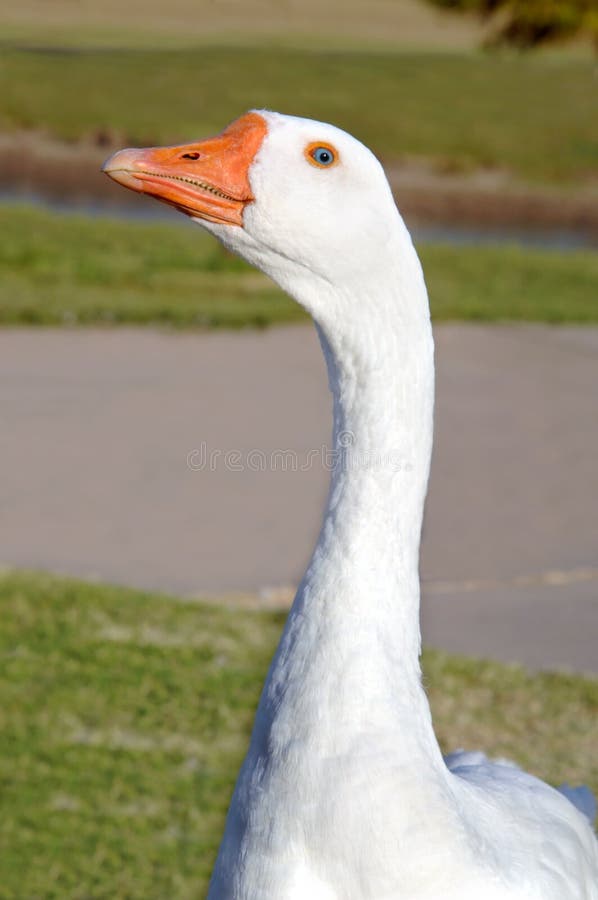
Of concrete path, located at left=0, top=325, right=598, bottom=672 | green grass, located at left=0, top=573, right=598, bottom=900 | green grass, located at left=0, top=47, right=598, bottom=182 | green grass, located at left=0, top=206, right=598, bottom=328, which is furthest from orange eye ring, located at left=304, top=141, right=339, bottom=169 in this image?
green grass, located at left=0, top=47, right=598, bottom=182

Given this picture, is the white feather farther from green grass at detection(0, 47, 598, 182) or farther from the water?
green grass at detection(0, 47, 598, 182)

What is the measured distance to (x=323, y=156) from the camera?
232 centimetres

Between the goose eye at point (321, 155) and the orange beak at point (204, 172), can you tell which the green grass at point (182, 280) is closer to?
the orange beak at point (204, 172)

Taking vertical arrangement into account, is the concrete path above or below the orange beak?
above

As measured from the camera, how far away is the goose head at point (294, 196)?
2.30 meters

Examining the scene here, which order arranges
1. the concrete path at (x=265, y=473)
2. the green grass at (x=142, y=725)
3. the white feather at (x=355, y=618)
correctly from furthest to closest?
the concrete path at (x=265, y=473) → the green grass at (x=142, y=725) → the white feather at (x=355, y=618)

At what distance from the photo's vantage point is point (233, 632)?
5.79m

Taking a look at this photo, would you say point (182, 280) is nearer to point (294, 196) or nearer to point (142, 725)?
point (142, 725)

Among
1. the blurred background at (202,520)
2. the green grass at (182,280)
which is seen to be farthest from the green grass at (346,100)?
the green grass at (182,280)

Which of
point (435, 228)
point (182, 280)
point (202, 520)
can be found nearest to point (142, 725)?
point (202, 520)

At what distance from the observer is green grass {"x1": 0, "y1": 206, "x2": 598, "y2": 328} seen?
1197 centimetres

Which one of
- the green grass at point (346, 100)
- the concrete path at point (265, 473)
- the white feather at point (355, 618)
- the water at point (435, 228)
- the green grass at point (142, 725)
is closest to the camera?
the white feather at point (355, 618)

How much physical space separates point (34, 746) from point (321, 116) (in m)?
22.2

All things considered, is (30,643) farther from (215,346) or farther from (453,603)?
(215,346)
